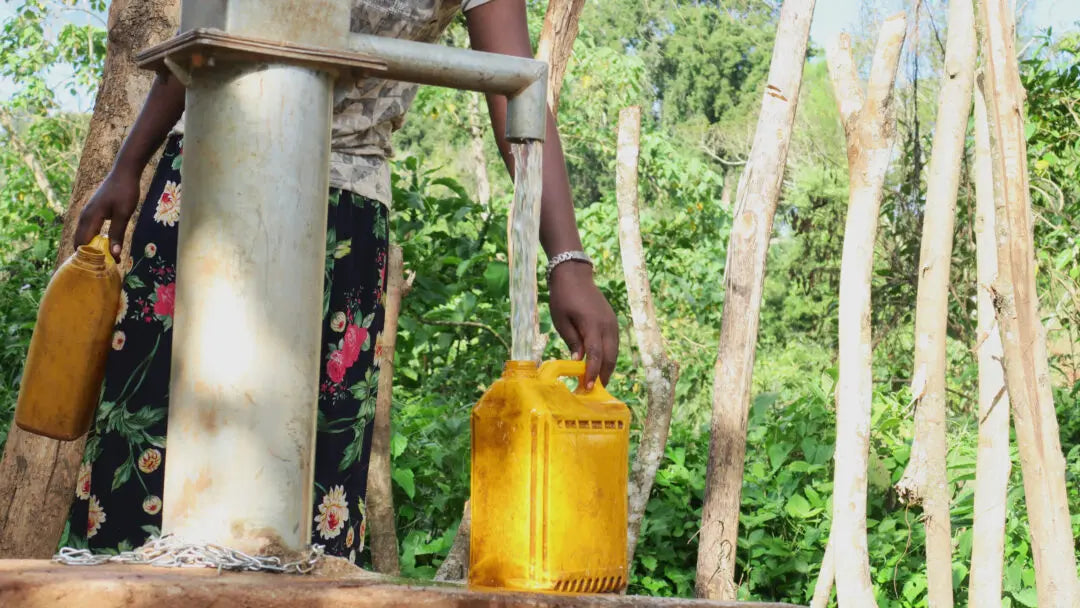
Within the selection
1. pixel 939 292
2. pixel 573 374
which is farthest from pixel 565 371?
pixel 939 292

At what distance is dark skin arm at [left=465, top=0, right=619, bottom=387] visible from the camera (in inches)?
52.9

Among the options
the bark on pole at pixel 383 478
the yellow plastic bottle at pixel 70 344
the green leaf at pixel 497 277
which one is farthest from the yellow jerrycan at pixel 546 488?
the green leaf at pixel 497 277

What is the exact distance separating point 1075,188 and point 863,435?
10.9 ft

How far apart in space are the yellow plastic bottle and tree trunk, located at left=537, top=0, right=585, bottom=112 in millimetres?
2098

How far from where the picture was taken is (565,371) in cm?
124

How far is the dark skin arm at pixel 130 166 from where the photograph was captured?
4.79ft

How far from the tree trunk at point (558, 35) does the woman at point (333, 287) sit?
1696 mm

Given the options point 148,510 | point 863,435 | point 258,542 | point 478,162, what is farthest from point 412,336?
point 478,162

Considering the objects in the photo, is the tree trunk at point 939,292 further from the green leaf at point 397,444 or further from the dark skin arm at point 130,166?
the dark skin arm at point 130,166

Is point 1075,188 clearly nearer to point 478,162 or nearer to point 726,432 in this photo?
point 726,432

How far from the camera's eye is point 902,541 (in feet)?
13.7

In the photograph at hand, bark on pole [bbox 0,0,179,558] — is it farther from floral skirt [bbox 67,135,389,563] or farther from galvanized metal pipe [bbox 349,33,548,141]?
galvanized metal pipe [bbox 349,33,548,141]

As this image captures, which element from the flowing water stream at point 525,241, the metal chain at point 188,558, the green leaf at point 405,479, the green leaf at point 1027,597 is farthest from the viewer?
the green leaf at point 405,479

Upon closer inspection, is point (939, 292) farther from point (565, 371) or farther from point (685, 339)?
point (685, 339)
